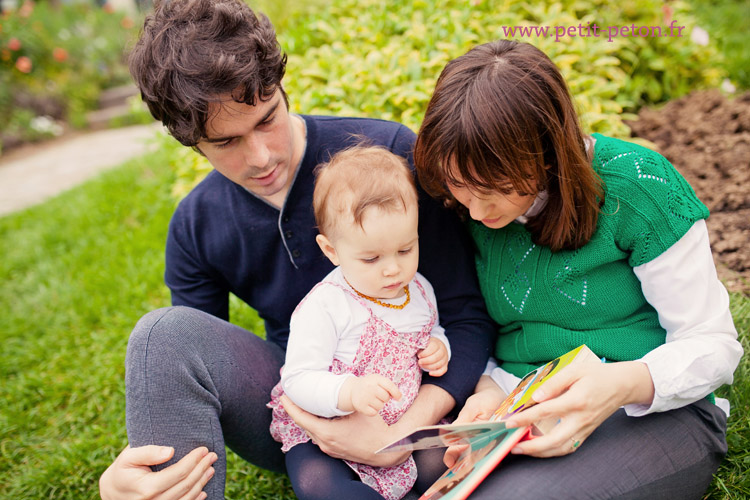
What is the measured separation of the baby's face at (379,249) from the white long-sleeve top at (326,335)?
9cm

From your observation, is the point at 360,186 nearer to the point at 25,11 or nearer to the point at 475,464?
the point at 475,464

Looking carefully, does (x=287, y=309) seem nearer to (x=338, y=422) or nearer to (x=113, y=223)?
(x=338, y=422)

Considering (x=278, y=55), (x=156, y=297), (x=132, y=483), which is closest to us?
(x=132, y=483)

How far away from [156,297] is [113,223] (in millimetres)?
1406

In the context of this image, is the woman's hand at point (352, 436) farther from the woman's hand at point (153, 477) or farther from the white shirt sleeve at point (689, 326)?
the white shirt sleeve at point (689, 326)

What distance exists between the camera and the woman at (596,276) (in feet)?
4.81

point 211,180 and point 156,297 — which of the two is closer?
point 211,180

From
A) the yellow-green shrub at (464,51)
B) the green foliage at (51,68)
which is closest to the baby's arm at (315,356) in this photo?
the yellow-green shrub at (464,51)

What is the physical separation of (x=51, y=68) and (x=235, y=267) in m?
11.1

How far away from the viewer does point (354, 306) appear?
1838 mm

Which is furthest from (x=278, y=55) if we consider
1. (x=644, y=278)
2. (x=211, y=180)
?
(x=644, y=278)

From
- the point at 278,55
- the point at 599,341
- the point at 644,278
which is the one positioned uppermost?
the point at 278,55

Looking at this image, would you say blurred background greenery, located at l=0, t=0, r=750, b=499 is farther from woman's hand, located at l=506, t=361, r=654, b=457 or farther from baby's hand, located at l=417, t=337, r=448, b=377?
baby's hand, located at l=417, t=337, r=448, b=377
